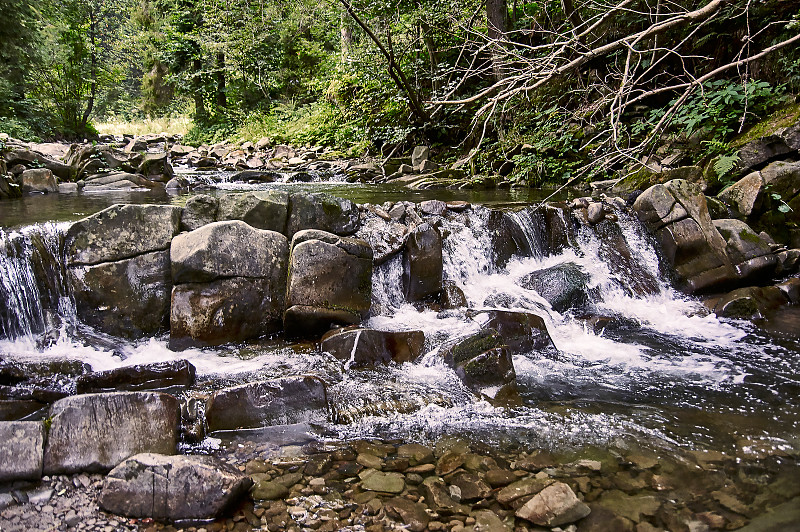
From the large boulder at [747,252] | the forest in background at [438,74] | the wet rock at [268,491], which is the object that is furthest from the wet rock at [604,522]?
the large boulder at [747,252]

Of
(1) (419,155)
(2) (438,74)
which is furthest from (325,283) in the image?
(2) (438,74)

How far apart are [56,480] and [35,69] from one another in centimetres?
1498

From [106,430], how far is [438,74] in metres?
11.1

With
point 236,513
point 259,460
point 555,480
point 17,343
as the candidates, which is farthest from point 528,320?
point 17,343

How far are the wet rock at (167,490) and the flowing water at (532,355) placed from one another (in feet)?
2.94

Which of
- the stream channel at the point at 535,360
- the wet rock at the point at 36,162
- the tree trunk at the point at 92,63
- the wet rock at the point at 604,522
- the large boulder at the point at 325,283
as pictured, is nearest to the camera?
the wet rock at the point at 604,522

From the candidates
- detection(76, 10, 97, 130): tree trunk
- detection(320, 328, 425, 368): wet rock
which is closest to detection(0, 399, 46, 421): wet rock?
detection(320, 328, 425, 368): wet rock

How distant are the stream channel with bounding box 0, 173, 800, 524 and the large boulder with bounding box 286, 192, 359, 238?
25 cm

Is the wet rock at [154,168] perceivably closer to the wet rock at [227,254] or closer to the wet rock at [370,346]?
the wet rock at [227,254]

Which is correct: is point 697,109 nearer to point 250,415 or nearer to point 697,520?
point 697,520

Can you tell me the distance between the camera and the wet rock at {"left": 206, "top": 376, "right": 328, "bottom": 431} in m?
3.25

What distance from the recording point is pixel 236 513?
95.2 inches

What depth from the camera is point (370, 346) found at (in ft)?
13.8

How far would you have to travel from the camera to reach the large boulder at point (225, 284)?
448cm
